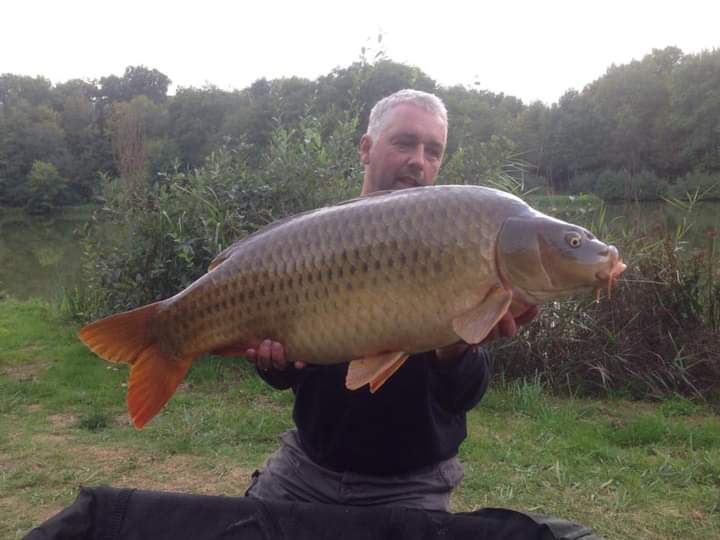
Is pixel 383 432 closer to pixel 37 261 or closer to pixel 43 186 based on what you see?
pixel 37 261

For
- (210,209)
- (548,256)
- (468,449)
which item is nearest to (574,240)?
(548,256)

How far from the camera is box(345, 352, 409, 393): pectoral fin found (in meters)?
1.32

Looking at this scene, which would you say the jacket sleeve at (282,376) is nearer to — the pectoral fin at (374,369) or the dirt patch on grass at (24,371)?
the pectoral fin at (374,369)

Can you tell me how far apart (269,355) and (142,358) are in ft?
1.07

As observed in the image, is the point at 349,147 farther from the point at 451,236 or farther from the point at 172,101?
the point at 172,101

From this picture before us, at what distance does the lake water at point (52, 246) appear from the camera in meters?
4.83

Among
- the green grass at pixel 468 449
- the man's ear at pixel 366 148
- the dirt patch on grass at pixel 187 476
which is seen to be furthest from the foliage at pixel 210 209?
the man's ear at pixel 366 148

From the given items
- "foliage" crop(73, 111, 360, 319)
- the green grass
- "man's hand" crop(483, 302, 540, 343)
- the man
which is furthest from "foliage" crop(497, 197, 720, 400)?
"man's hand" crop(483, 302, 540, 343)

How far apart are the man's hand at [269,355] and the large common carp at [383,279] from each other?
0.06 ft

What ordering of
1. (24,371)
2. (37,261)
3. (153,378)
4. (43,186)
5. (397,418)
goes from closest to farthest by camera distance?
1. (153,378)
2. (397,418)
3. (24,371)
4. (37,261)
5. (43,186)

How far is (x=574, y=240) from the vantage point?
4.19ft

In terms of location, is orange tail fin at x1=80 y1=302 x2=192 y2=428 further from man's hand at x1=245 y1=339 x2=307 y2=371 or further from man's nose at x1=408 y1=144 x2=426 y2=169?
man's nose at x1=408 y1=144 x2=426 y2=169

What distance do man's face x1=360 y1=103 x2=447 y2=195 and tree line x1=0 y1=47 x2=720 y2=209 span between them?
5499 millimetres

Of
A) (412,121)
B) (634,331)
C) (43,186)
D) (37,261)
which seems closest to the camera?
(412,121)
